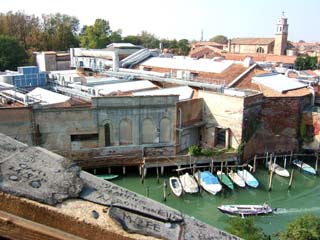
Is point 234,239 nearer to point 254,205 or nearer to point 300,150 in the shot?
point 254,205

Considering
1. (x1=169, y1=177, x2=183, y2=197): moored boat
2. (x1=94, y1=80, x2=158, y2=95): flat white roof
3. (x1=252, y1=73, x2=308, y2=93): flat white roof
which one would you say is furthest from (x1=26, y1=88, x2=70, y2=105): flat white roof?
(x1=252, y1=73, x2=308, y2=93): flat white roof

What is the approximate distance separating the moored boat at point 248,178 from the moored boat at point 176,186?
366 centimetres

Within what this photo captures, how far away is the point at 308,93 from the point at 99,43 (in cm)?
3287

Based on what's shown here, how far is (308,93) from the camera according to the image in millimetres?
23891

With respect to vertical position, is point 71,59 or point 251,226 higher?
point 71,59

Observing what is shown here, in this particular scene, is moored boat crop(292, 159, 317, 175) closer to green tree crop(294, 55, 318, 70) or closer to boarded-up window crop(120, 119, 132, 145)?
boarded-up window crop(120, 119, 132, 145)

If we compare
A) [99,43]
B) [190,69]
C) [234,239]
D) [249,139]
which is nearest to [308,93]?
[249,139]

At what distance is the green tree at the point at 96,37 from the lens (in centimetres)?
4950

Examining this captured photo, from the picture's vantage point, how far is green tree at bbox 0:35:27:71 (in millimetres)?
36312

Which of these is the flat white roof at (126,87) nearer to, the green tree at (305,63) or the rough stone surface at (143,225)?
the rough stone surface at (143,225)

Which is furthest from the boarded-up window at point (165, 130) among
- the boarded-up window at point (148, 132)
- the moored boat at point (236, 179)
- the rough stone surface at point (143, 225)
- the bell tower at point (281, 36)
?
the bell tower at point (281, 36)

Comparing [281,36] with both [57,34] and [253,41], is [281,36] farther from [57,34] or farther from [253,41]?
[57,34]

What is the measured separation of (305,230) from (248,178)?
32.5 ft

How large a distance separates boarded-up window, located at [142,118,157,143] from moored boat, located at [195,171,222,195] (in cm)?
327
